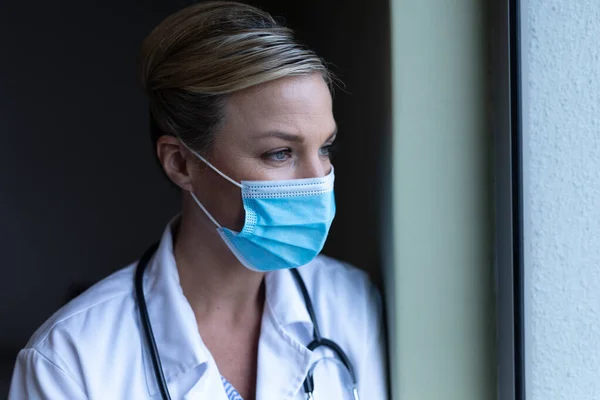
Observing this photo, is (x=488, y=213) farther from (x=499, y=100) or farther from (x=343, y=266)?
(x=343, y=266)

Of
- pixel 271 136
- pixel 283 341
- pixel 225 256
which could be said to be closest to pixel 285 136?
pixel 271 136

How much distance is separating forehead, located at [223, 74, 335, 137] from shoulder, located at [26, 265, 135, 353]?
0.36m

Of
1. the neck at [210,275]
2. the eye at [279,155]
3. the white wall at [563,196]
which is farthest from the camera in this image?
the neck at [210,275]

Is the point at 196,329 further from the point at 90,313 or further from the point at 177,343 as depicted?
the point at 90,313

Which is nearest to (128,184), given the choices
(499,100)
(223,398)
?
(223,398)

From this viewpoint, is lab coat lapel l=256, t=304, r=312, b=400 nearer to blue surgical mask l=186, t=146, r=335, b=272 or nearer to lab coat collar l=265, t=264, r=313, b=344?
lab coat collar l=265, t=264, r=313, b=344

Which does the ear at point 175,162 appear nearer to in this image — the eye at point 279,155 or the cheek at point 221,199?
the cheek at point 221,199

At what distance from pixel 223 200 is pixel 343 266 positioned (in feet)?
1.07

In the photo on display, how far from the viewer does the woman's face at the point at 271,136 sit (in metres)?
1.13

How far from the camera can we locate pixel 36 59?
2633 millimetres

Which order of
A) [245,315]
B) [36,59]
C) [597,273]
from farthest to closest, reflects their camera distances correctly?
[36,59] → [245,315] → [597,273]

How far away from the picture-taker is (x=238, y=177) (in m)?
1.16

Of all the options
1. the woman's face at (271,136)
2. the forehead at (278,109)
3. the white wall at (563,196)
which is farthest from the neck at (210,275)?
the white wall at (563,196)

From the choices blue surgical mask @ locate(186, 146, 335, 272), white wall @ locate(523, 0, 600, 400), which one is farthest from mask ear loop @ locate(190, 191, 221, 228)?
white wall @ locate(523, 0, 600, 400)
